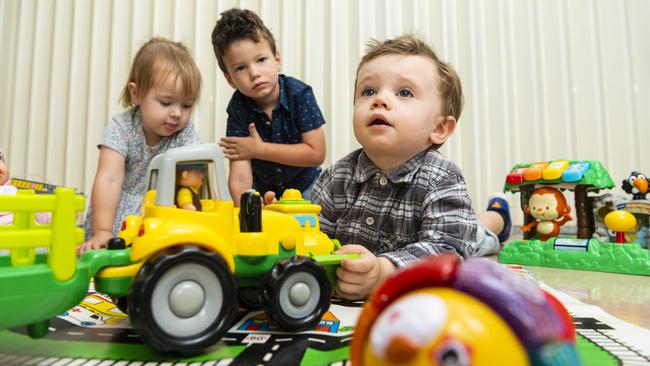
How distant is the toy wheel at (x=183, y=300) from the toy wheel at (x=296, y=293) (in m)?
0.06

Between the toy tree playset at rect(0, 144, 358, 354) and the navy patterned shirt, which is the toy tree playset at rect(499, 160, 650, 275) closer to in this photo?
the navy patterned shirt

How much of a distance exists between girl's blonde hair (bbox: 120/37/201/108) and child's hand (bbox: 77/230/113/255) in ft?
1.34

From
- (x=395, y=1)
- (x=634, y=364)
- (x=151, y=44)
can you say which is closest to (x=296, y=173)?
(x=151, y=44)

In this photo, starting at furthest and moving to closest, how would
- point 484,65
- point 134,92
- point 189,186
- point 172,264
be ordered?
1. point 484,65
2. point 134,92
3. point 189,186
4. point 172,264

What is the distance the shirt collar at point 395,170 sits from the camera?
0.91 m

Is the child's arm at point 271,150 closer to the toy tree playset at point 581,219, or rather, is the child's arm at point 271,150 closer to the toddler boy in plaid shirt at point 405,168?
the toddler boy in plaid shirt at point 405,168

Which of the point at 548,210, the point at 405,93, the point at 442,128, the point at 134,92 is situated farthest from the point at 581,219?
the point at 134,92

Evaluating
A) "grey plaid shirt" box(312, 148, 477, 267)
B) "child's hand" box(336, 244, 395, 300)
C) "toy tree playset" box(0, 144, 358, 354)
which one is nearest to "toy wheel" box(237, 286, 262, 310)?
"toy tree playset" box(0, 144, 358, 354)

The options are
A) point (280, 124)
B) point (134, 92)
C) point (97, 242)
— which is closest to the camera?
point (97, 242)

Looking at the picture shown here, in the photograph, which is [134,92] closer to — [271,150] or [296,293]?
[271,150]

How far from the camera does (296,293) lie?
0.59 meters

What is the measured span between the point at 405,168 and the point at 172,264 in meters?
0.54

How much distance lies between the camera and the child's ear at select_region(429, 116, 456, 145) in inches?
37.4

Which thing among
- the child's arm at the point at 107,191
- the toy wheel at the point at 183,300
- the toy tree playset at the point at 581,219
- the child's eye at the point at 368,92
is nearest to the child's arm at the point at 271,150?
the child's arm at the point at 107,191
